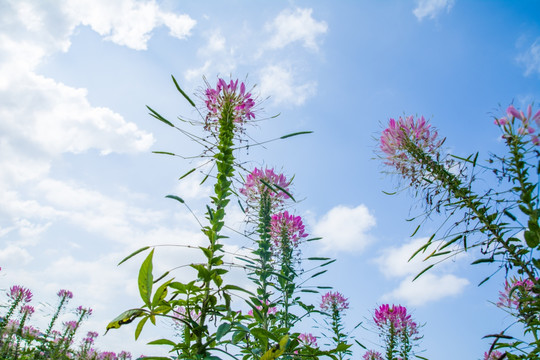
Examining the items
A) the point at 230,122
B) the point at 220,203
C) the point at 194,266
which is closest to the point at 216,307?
the point at 194,266

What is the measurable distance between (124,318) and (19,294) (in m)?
7.19

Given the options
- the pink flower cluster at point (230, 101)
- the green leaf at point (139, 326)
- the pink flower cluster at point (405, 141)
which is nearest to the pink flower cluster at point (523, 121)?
the pink flower cluster at point (405, 141)

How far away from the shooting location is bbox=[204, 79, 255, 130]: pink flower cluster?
75.3 inches

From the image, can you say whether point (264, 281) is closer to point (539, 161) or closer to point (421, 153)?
point (421, 153)

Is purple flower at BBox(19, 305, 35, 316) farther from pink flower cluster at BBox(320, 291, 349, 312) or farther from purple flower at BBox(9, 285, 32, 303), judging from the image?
pink flower cluster at BBox(320, 291, 349, 312)

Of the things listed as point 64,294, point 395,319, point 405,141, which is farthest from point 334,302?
point 64,294

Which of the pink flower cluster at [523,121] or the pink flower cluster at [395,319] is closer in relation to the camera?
the pink flower cluster at [523,121]

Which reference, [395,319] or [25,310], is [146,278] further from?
[25,310]

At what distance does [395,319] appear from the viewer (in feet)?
15.7

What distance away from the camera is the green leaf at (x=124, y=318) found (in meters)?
1.12

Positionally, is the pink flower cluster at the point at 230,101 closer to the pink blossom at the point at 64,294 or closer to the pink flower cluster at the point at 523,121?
the pink flower cluster at the point at 523,121

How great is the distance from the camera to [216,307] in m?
1.34

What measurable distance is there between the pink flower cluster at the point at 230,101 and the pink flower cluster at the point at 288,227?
1957 mm

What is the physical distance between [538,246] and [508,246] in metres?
0.13
